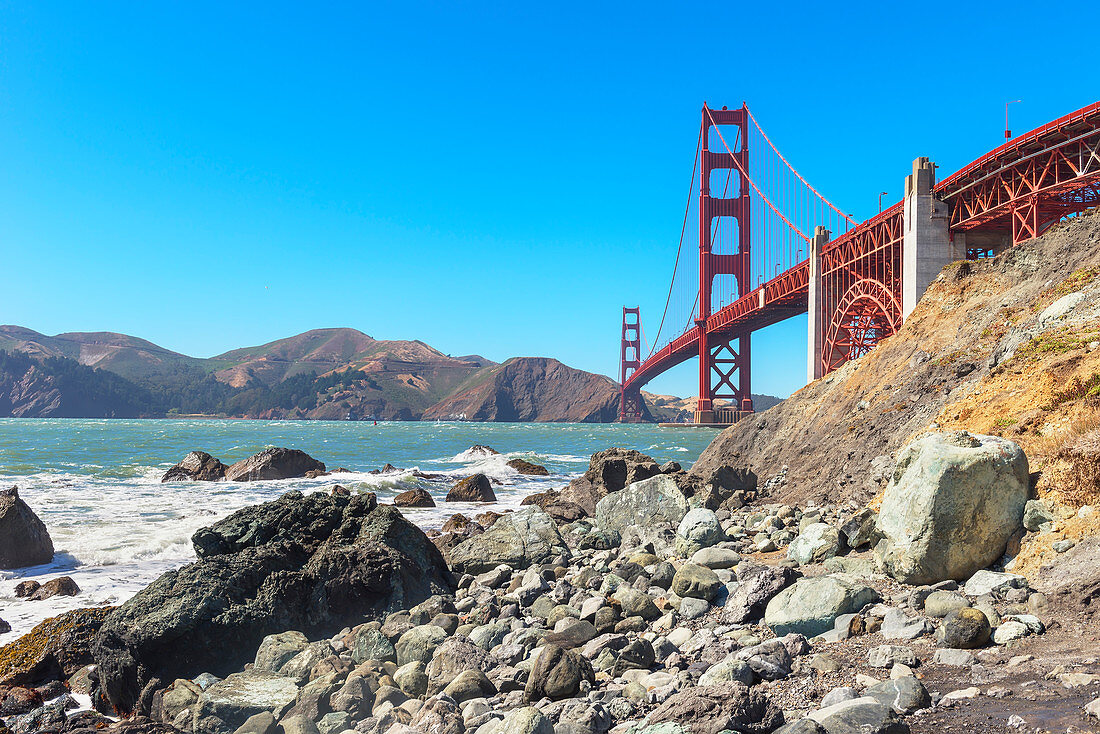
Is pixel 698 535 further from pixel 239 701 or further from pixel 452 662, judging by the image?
pixel 239 701

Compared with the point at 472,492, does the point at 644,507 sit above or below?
above

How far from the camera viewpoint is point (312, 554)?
7.37 metres

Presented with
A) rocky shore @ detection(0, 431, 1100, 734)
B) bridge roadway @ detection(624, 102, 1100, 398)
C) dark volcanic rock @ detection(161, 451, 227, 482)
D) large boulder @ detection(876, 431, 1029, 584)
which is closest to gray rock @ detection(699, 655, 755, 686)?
rocky shore @ detection(0, 431, 1100, 734)

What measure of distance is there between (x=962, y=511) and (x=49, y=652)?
7518 mm

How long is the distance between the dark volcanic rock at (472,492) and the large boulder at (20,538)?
359 inches

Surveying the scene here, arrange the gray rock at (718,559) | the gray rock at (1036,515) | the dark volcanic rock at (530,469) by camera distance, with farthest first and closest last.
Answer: the dark volcanic rock at (530,469)
the gray rock at (718,559)
the gray rock at (1036,515)

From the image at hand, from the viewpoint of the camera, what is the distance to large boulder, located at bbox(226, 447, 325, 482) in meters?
22.8

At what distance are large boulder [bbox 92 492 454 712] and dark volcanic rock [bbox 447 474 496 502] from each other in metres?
9.12

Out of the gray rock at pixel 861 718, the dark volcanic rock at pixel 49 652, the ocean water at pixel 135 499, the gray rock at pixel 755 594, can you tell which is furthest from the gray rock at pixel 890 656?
the ocean water at pixel 135 499

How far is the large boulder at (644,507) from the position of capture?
9.35m

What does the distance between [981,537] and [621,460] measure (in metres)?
9.59

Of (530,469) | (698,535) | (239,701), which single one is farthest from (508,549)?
(530,469)

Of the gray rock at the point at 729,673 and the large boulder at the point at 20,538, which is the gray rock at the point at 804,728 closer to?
the gray rock at the point at 729,673

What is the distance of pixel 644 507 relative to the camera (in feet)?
31.6
